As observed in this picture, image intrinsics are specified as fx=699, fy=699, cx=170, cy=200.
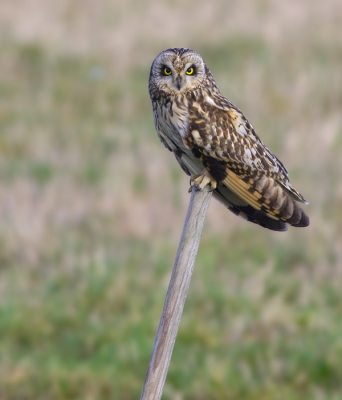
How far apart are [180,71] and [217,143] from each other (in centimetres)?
38

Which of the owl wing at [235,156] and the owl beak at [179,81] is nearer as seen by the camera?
the owl wing at [235,156]

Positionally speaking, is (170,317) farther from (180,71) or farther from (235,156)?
(180,71)

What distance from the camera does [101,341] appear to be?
487cm

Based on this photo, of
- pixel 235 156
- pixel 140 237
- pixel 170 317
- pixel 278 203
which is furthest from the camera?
pixel 140 237

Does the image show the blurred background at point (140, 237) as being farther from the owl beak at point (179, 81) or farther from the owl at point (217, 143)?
the owl beak at point (179, 81)

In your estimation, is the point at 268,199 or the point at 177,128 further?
the point at 177,128

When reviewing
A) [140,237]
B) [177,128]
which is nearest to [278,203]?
[177,128]

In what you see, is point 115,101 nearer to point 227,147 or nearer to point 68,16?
point 68,16

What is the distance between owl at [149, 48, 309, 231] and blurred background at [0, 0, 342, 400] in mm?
1749

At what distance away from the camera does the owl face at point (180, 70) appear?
10.4 ft

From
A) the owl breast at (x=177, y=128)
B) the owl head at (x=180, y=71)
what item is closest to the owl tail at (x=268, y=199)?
the owl breast at (x=177, y=128)

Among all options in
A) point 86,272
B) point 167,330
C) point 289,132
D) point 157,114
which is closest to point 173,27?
point 289,132

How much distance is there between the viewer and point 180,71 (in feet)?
10.5

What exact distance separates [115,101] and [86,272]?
4.69 meters
